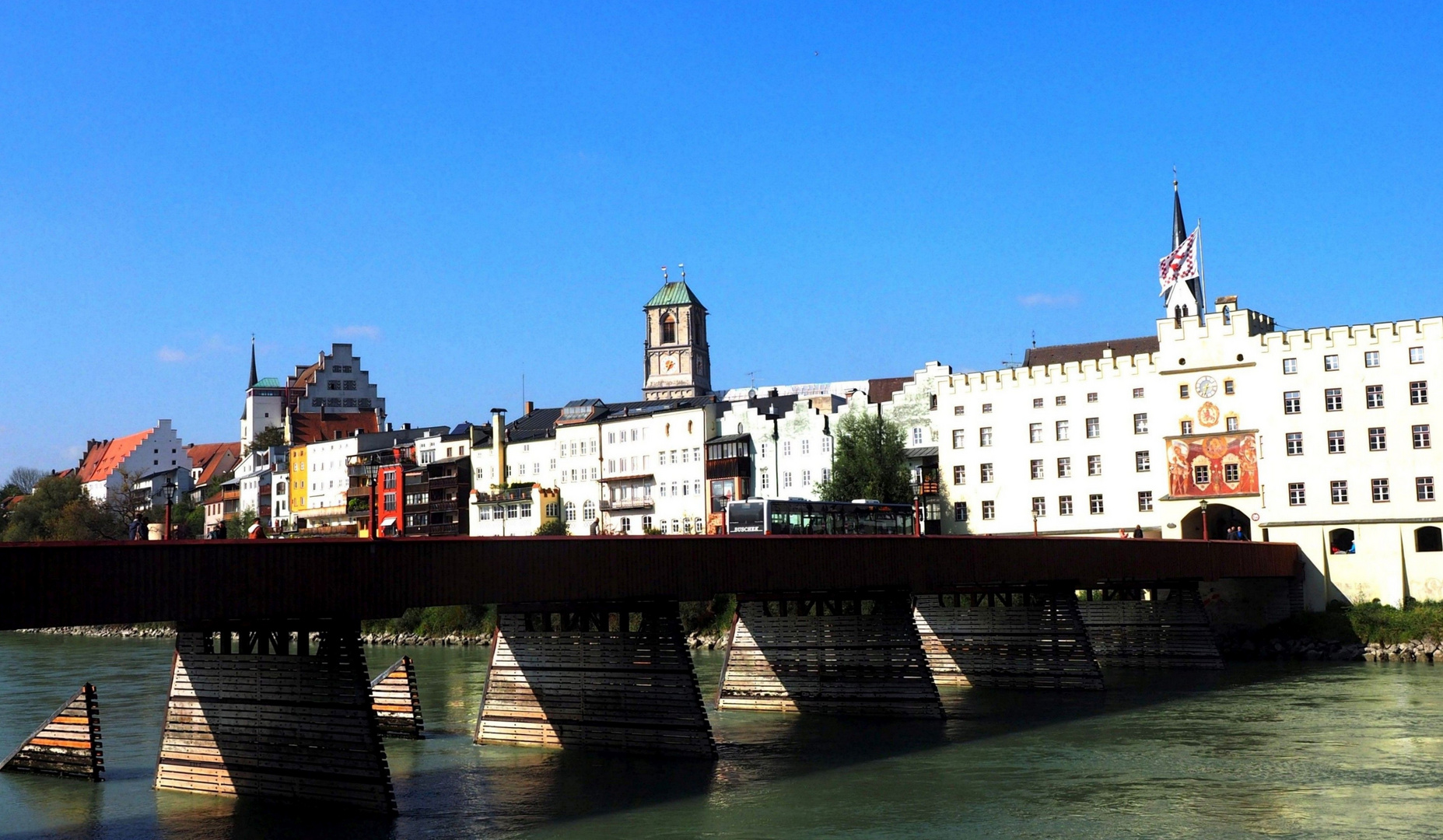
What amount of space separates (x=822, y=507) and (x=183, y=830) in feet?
115

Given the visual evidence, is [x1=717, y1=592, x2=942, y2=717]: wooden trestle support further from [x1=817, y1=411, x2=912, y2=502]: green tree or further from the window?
[x1=817, y1=411, x2=912, y2=502]: green tree

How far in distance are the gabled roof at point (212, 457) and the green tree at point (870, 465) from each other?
104 meters

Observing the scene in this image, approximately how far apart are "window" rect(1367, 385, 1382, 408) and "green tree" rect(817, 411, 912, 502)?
23131 mm

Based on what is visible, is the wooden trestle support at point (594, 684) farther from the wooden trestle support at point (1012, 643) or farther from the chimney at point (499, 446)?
the chimney at point (499, 446)

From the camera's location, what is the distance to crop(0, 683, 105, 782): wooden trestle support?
32.4 m

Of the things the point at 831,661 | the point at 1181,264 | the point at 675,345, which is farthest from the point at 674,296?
the point at 831,661

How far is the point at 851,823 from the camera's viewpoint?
86.0 feet

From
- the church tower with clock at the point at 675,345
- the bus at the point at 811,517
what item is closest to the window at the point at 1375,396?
the bus at the point at 811,517

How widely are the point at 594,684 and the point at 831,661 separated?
9662 mm

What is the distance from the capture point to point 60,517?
130 meters

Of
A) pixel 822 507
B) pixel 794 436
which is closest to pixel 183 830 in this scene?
pixel 822 507

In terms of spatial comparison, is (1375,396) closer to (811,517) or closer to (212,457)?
(811,517)

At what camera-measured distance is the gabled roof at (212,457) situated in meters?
168

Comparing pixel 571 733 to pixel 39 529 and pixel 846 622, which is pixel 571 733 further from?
pixel 39 529
